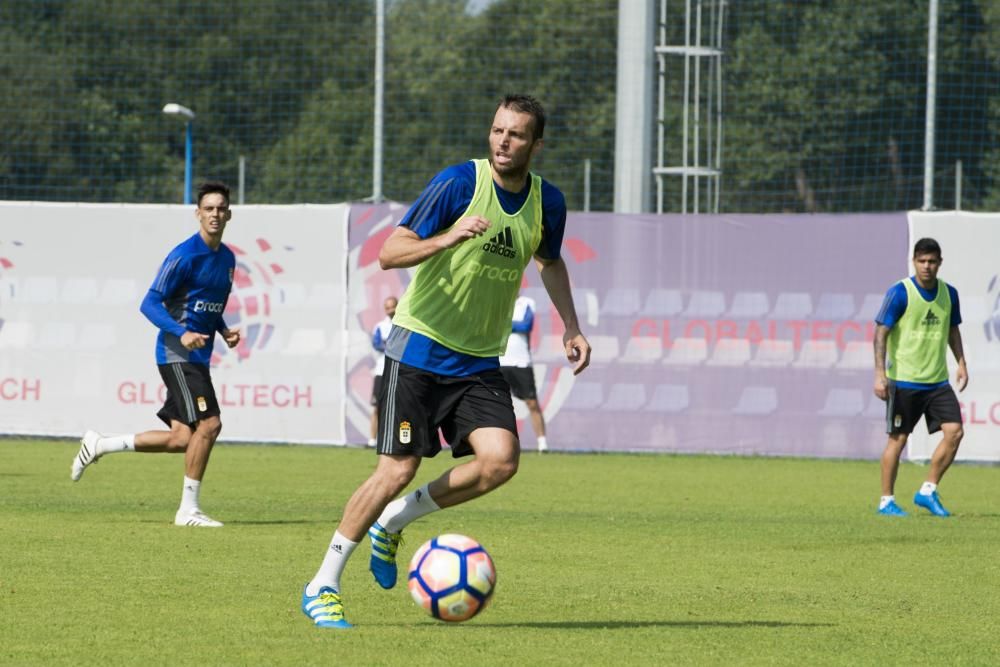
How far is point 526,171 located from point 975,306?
1333 cm

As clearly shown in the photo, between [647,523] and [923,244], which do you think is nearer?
[647,523]

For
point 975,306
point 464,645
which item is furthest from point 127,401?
point 464,645

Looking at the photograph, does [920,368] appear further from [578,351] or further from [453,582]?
[453,582]

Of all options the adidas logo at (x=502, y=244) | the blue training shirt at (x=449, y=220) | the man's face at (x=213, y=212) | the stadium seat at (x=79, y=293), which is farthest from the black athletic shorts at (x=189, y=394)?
the stadium seat at (x=79, y=293)

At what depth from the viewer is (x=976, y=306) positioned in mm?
19953

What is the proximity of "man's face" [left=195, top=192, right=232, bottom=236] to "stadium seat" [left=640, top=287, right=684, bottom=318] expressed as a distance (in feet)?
31.3

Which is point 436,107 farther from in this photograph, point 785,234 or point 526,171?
point 526,171

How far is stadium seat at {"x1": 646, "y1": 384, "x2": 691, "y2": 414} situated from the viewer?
20.8 m

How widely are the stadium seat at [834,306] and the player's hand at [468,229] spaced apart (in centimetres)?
1402

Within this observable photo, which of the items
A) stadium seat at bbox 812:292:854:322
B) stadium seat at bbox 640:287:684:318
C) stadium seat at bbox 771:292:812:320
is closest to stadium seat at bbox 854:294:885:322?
stadium seat at bbox 812:292:854:322

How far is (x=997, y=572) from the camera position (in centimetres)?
1008

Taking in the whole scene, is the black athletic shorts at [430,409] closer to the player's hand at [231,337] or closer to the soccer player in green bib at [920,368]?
the player's hand at [231,337]

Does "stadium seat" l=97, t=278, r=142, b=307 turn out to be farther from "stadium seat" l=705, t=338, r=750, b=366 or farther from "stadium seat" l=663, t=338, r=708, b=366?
"stadium seat" l=705, t=338, r=750, b=366

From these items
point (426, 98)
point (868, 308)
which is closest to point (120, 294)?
point (868, 308)
